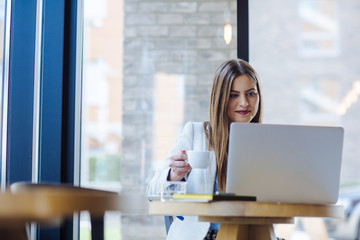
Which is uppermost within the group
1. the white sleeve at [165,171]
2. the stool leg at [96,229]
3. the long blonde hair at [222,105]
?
the long blonde hair at [222,105]

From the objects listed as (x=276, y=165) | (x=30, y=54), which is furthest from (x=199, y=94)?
(x=276, y=165)

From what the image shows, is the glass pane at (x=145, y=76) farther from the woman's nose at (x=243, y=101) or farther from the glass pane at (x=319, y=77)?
the glass pane at (x=319, y=77)

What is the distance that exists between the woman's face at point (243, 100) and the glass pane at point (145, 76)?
670 mm

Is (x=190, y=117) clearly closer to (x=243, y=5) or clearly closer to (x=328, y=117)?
(x=243, y=5)

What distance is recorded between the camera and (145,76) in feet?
10.8

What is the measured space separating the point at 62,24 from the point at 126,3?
0.57 meters

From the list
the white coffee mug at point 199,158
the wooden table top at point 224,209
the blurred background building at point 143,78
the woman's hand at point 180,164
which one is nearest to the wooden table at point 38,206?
the wooden table top at point 224,209

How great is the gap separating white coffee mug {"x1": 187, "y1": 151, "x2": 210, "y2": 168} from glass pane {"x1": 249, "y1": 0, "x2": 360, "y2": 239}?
2.99 meters

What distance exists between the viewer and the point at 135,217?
3217 millimetres

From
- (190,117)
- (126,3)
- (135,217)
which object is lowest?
(135,217)

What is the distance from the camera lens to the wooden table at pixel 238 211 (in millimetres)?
1584

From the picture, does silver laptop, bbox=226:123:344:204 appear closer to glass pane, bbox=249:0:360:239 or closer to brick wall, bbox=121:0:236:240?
brick wall, bbox=121:0:236:240

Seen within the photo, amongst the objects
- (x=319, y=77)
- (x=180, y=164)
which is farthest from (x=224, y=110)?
(x=319, y=77)

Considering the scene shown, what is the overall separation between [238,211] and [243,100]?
1.08 metres
